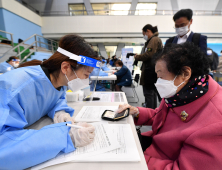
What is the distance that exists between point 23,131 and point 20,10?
914 centimetres

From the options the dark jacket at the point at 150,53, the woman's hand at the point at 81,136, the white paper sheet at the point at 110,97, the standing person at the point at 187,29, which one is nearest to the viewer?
the woman's hand at the point at 81,136

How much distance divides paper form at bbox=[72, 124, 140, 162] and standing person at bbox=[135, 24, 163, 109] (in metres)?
1.52

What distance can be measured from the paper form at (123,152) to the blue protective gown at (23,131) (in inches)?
5.8

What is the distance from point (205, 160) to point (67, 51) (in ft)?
3.00

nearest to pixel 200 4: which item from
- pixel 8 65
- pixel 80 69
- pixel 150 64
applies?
pixel 150 64

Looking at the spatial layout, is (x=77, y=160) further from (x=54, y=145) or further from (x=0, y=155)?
(x=0, y=155)

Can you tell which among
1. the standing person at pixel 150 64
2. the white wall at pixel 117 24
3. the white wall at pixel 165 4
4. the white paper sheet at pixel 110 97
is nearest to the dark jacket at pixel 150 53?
the standing person at pixel 150 64

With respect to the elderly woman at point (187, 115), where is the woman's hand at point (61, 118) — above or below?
below

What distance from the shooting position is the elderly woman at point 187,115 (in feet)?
1.66

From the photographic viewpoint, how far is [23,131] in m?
0.52

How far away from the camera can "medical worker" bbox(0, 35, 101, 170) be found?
1.53 ft

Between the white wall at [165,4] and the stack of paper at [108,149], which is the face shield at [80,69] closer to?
the stack of paper at [108,149]

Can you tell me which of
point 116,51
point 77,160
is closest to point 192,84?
point 77,160

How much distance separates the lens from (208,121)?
0.56m
